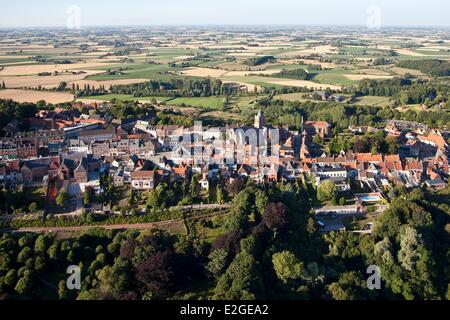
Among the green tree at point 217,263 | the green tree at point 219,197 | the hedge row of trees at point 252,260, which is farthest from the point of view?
the green tree at point 219,197

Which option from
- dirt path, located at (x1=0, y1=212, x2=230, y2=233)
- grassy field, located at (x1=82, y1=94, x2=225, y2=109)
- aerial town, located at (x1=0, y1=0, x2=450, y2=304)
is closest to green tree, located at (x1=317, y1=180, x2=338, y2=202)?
aerial town, located at (x1=0, y1=0, x2=450, y2=304)

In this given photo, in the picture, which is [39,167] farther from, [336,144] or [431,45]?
[431,45]

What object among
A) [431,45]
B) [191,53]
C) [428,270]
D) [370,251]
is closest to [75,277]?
[370,251]

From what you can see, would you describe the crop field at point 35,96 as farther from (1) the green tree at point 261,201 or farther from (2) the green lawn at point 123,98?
(1) the green tree at point 261,201

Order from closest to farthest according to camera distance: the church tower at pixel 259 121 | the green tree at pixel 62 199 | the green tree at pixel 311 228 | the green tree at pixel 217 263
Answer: the green tree at pixel 217 263 < the green tree at pixel 311 228 < the green tree at pixel 62 199 < the church tower at pixel 259 121

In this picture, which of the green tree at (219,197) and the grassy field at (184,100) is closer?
the green tree at (219,197)

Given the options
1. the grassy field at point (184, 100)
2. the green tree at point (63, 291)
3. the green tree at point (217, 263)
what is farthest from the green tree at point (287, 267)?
the grassy field at point (184, 100)

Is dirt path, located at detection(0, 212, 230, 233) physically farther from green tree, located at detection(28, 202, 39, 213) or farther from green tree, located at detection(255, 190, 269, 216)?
green tree, located at detection(255, 190, 269, 216)

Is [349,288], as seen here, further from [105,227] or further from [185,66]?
[185,66]

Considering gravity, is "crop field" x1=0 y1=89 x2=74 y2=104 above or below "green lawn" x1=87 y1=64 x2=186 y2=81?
below

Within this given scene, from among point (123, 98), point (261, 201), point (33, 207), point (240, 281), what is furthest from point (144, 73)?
point (240, 281)
